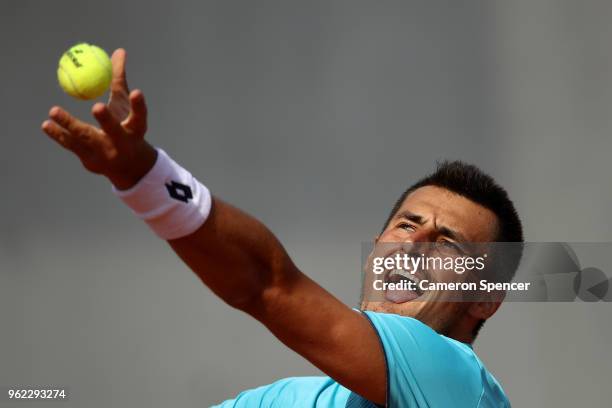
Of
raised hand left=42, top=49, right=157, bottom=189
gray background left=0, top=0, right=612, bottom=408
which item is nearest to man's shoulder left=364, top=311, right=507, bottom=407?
raised hand left=42, top=49, right=157, bottom=189

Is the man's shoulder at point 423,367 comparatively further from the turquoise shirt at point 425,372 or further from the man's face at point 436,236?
the man's face at point 436,236

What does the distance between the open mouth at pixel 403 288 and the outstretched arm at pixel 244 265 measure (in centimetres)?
73

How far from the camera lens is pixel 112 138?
1551mm

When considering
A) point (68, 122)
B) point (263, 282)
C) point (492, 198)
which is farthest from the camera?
point (492, 198)

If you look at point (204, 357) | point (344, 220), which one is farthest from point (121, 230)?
point (344, 220)

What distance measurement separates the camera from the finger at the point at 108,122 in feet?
4.95

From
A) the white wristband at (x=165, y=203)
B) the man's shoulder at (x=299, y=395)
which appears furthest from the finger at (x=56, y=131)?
the man's shoulder at (x=299, y=395)

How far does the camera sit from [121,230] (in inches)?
163

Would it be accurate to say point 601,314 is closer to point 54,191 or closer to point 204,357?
point 204,357

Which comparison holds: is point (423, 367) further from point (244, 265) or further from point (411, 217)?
point (411, 217)

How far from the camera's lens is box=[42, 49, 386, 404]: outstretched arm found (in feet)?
5.08

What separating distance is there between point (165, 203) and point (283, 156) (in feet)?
8.28

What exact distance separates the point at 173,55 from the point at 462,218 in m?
2.00

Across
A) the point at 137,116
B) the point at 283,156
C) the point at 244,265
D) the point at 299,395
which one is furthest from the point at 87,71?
the point at 283,156
